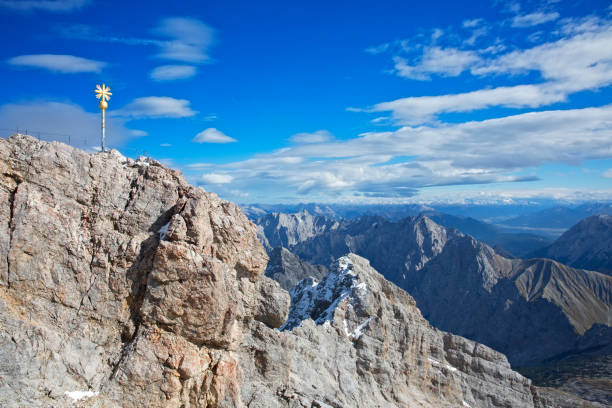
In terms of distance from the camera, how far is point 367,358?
68062 millimetres

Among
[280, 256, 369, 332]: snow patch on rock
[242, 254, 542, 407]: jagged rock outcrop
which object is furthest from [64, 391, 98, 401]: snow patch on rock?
[280, 256, 369, 332]: snow patch on rock

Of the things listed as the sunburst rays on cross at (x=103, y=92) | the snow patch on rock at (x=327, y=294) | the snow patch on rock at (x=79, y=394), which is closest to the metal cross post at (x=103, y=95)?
the sunburst rays on cross at (x=103, y=92)

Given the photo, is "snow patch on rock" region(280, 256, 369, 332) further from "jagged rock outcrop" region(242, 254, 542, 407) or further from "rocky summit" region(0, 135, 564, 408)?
"rocky summit" region(0, 135, 564, 408)

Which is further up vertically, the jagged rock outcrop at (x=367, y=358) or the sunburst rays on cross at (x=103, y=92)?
the sunburst rays on cross at (x=103, y=92)

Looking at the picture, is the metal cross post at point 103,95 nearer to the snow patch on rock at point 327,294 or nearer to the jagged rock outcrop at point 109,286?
the jagged rock outcrop at point 109,286

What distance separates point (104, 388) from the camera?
28.0 meters

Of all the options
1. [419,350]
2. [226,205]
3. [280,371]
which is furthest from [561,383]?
[226,205]

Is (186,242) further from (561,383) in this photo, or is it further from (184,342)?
(561,383)

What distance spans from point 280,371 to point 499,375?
218 feet

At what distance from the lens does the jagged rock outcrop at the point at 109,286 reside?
87.9ft

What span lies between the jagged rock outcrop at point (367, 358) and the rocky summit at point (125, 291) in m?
0.99

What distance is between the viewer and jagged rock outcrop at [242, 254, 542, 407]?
44.8 m

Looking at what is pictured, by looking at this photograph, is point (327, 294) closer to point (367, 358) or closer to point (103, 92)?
point (367, 358)

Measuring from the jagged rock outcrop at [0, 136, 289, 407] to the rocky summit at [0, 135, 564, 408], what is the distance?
0.26 feet
